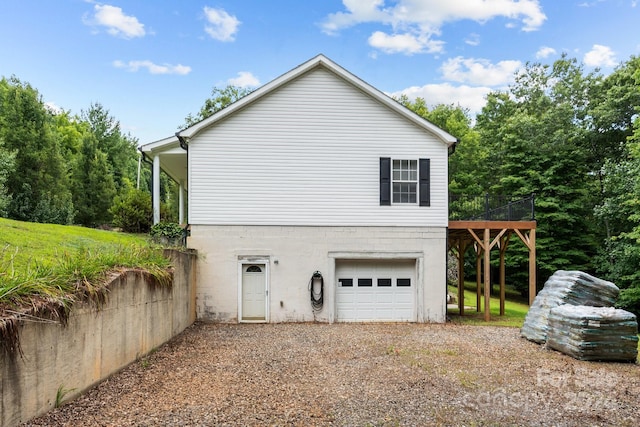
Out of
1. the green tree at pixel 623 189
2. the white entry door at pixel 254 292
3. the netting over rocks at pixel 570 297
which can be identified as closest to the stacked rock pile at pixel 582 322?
the netting over rocks at pixel 570 297

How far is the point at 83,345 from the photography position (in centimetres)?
541

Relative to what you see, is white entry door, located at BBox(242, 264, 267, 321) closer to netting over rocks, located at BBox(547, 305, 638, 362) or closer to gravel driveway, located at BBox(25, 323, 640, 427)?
gravel driveway, located at BBox(25, 323, 640, 427)

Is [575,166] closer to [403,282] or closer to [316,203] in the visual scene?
[403,282]

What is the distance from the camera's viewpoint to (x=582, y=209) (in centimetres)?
2316

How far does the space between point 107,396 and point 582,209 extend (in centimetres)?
2477

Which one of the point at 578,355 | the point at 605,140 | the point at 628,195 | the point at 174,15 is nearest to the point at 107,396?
the point at 578,355

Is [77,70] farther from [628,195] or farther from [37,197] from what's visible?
[628,195]

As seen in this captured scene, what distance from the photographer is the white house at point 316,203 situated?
12.1m

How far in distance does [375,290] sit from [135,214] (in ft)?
35.6

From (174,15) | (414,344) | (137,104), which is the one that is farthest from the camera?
(137,104)

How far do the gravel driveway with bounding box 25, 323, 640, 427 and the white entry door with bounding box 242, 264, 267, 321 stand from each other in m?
2.54

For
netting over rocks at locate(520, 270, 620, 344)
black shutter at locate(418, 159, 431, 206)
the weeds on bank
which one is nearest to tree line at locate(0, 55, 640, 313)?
netting over rocks at locate(520, 270, 620, 344)

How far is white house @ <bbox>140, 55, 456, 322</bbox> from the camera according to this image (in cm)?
1214

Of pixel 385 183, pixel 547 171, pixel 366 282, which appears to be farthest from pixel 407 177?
pixel 547 171
